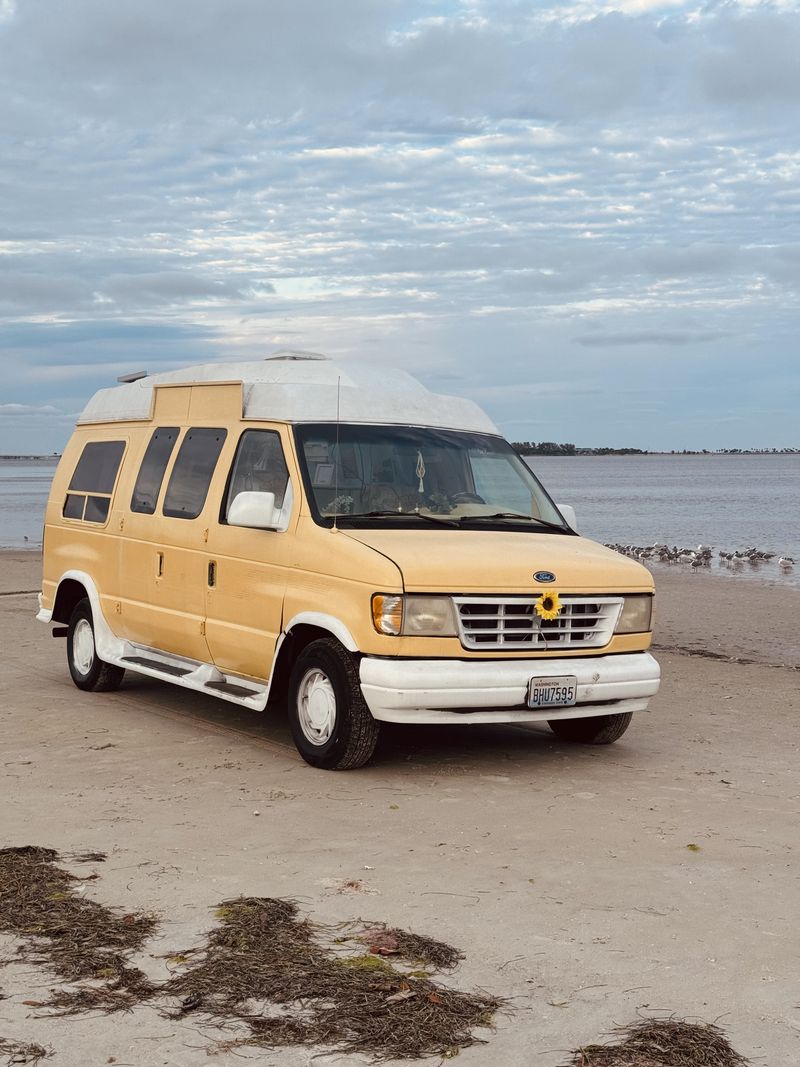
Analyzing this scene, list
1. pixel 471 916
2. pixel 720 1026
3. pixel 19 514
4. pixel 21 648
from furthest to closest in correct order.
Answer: pixel 19 514
pixel 21 648
pixel 471 916
pixel 720 1026

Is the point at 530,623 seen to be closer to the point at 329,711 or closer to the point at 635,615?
the point at 635,615

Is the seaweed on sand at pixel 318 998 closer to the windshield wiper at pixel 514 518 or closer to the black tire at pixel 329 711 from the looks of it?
the black tire at pixel 329 711

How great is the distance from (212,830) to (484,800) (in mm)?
1539

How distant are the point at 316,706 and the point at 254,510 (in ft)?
4.09

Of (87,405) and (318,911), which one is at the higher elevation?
(87,405)

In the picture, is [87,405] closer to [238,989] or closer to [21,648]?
[21,648]

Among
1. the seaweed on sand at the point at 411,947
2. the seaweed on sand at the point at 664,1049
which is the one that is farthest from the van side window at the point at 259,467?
the seaweed on sand at the point at 664,1049

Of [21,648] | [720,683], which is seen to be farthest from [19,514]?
[720,683]

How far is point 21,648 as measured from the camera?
13547mm

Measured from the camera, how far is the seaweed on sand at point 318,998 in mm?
4086

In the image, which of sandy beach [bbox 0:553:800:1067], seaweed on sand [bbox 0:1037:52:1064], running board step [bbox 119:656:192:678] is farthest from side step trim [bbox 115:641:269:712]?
seaweed on sand [bbox 0:1037:52:1064]

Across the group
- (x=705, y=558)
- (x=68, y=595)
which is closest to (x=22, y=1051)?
(x=68, y=595)

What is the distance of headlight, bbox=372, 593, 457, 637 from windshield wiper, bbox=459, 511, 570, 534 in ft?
3.69

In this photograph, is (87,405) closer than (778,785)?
No
